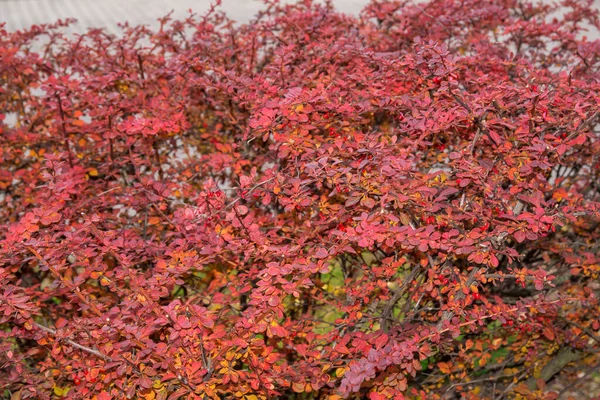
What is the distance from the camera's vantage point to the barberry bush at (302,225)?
2414mm

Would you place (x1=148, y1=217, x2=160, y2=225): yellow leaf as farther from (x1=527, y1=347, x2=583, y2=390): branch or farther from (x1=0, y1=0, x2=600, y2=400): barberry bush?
(x1=527, y1=347, x2=583, y2=390): branch

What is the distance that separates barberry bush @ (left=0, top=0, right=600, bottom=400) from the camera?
241cm

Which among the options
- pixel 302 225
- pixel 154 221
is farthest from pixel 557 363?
pixel 154 221

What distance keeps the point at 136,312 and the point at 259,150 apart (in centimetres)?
149

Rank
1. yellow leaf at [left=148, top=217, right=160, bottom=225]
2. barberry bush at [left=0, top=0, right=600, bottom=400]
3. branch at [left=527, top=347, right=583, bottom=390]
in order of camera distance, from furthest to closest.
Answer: branch at [left=527, top=347, right=583, bottom=390]
yellow leaf at [left=148, top=217, right=160, bottom=225]
barberry bush at [left=0, top=0, right=600, bottom=400]

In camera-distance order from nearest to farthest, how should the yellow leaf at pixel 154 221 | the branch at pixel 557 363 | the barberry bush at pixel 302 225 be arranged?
the barberry bush at pixel 302 225
the yellow leaf at pixel 154 221
the branch at pixel 557 363

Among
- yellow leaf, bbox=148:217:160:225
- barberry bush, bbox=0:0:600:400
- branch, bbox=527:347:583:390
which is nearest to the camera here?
barberry bush, bbox=0:0:600:400

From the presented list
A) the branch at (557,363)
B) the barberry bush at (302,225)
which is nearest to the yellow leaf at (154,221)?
the barberry bush at (302,225)

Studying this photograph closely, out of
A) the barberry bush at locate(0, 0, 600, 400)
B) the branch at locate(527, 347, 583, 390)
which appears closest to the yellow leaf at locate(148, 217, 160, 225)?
the barberry bush at locate(0, 0, 600, 400)

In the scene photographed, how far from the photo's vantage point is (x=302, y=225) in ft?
10.1

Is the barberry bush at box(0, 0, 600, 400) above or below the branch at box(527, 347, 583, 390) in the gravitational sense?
above

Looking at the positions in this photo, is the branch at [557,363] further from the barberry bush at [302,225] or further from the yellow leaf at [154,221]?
the yellow leaf at [154,221]

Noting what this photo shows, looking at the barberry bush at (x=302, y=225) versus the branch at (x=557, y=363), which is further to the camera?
the branch at (x=557, y=363)

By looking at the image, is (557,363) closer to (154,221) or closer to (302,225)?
(302,225)
